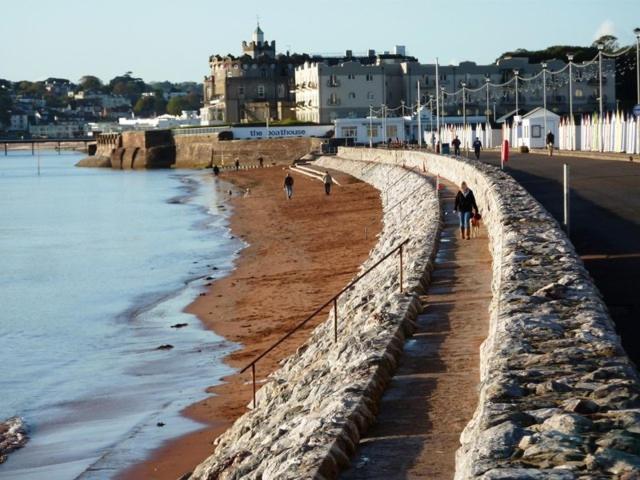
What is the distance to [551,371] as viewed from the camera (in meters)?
9.15

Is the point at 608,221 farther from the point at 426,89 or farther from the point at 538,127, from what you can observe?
the point at 426,89

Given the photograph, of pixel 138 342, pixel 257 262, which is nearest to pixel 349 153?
pixel 257 262

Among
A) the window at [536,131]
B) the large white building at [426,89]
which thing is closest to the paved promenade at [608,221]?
the window at [536,131]

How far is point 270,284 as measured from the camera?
2970cm

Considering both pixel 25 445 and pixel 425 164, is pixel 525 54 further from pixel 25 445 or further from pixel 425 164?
pixel 25 445

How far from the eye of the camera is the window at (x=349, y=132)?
4353 inches

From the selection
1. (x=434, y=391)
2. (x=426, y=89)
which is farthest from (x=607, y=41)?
(x=434, y=391)

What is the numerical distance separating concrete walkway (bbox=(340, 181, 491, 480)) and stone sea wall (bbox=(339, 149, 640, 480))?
488mm

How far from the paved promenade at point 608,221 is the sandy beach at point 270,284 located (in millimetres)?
5034

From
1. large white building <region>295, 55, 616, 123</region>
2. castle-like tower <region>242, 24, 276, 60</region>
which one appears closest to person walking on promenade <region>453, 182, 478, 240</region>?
large white building <region>295, 55, 616, 123</region>

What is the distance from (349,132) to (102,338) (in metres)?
88.0

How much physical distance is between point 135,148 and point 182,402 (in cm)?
13271

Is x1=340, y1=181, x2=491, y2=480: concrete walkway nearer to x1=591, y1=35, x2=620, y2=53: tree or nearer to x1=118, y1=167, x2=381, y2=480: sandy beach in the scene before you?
x1=118, y1=167, x2=381, y2=480: sandy beach

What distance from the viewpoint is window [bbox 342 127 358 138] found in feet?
363
